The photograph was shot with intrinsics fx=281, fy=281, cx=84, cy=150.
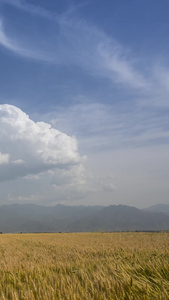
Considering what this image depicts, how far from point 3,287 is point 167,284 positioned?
4200 mm

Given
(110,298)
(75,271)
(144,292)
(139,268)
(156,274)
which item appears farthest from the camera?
(75,271)

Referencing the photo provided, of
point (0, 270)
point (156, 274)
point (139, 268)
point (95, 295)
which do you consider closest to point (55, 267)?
point (0, 270)

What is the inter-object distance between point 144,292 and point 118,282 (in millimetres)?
707

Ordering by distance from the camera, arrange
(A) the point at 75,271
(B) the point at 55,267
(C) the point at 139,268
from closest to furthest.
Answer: (C) the point at 139,268, (A) the point at 75,271, (B) the point at 55,267

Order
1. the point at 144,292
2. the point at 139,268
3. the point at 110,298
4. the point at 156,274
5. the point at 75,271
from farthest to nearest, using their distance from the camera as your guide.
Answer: the point at 75,271
the point at 139,268
the point at 156,274
the point at 144,292
the point at 110,298

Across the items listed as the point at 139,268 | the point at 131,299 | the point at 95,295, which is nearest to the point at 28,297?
the point at 95,295

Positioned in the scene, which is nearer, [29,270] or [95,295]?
[95,295]

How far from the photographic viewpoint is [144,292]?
208 inches

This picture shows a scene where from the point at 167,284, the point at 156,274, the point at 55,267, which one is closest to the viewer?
the point at 167,284

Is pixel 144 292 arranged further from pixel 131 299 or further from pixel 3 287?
pixel 3 287

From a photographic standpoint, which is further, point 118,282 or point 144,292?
point 118,282

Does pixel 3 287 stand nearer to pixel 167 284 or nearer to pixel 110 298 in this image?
pixel 110 298

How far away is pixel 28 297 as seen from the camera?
555 cm

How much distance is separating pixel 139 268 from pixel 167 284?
1.99 m
